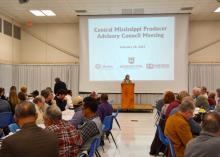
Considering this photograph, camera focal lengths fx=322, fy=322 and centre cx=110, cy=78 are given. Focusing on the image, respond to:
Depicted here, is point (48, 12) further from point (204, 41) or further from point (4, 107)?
point (4, 107)

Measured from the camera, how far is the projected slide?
1342cm

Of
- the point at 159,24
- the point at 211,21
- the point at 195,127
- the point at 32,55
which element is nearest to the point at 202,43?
the point at 211,21

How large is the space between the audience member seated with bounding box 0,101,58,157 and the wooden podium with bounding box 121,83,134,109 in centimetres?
1014

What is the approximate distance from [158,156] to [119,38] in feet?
27.0

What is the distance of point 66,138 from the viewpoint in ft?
10.6

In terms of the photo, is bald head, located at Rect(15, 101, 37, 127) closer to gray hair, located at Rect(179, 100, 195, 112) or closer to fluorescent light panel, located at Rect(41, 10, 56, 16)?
gray hair, located at Rect(179, 100, 195, 112)

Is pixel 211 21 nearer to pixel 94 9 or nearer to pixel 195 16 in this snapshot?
pixel 195 16

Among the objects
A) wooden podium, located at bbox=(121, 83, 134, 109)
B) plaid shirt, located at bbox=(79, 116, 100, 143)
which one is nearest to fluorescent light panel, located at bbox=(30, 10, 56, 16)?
wooden podium, located at bbox=(121, 83, 134, 109)

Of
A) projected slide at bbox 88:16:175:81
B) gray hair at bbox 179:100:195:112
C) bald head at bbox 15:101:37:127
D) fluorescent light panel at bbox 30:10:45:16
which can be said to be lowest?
gray hair at bbox 179:100:195:112

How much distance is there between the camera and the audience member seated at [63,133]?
3.22 meters

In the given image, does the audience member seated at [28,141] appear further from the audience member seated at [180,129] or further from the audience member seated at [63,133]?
the audience member seated at [180,129]

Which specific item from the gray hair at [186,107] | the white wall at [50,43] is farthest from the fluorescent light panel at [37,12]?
the gray hair at [186,107]

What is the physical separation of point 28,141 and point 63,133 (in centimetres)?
102

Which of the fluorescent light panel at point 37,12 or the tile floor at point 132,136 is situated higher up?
the fluorescent light panel at point 37,12
